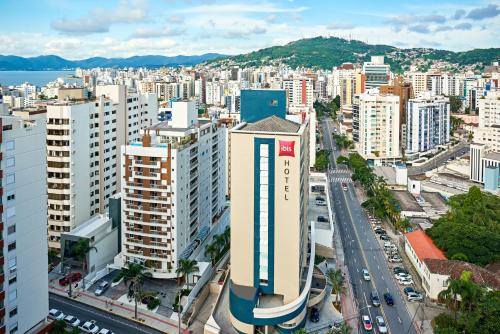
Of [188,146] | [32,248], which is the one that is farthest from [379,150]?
[32,248]

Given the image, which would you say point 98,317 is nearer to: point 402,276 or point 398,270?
point 402,276

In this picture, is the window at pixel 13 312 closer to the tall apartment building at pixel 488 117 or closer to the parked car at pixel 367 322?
the parked car at pixel 367 322

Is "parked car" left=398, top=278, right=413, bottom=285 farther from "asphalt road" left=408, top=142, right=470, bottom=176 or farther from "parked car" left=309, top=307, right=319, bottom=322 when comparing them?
"asphalt road" left=408, top=142, right=470, bottom=176

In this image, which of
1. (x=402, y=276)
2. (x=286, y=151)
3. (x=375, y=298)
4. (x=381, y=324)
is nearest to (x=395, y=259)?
(x=402, y=276)

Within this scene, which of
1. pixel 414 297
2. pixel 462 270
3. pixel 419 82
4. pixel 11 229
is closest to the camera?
pixel 11 229

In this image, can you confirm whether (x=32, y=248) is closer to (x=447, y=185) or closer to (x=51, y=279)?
(x=51, y=279)

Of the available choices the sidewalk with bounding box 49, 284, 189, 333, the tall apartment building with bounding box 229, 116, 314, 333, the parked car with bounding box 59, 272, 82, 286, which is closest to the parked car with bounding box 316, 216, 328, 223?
the tall apartment building with bounding box 229, 116, 314, 333

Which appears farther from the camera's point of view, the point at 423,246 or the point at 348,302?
the point at 423,246
